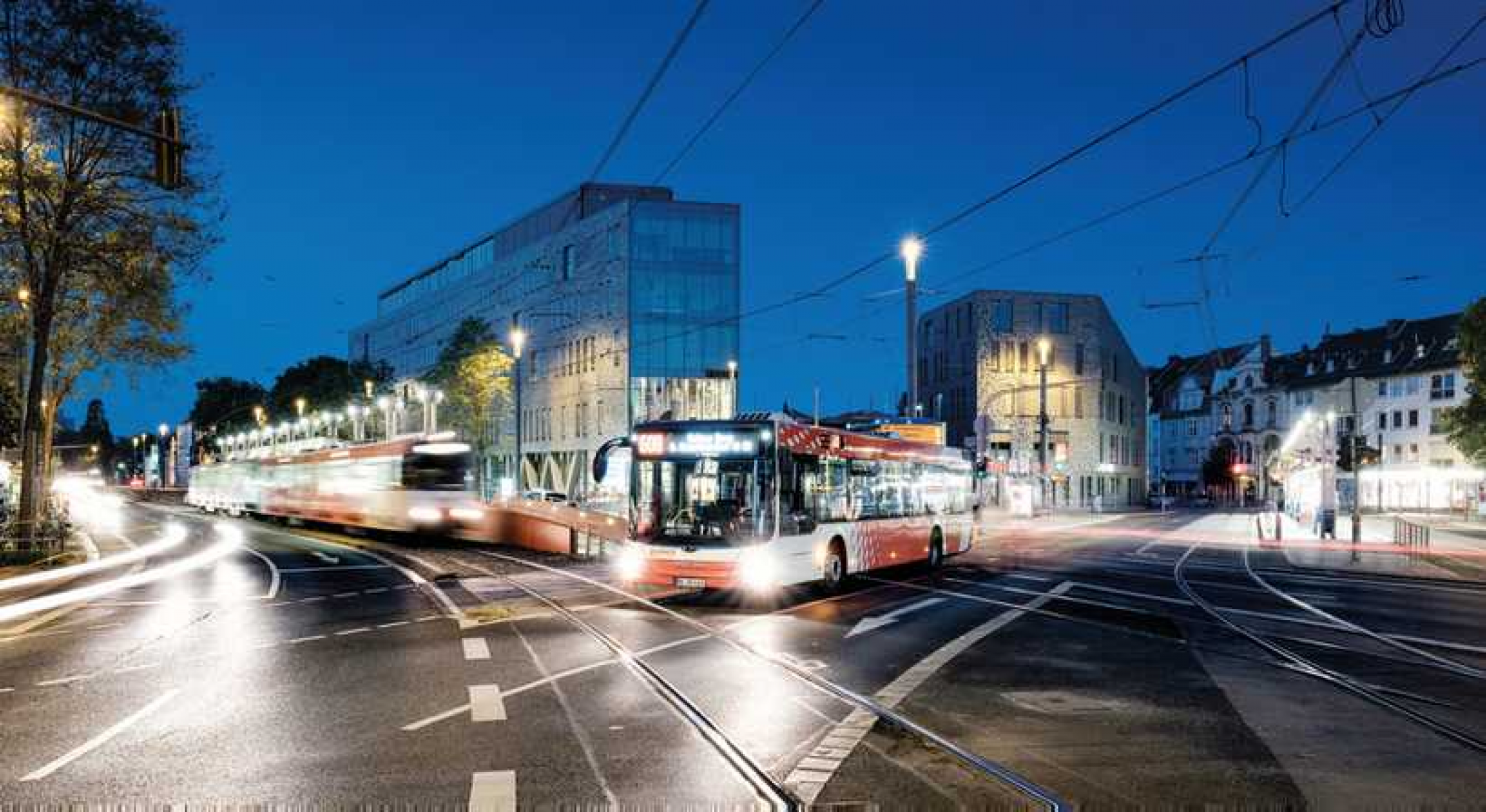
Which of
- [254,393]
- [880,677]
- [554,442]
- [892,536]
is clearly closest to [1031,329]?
[554,442]

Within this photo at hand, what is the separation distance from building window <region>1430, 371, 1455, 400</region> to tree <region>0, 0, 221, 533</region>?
89012mm

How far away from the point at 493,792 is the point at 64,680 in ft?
23.1

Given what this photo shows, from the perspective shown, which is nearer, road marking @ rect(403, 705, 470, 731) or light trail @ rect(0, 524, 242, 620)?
road marking @ rect(403, 705, 470, 731)

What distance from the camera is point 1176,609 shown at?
1819 centimetres

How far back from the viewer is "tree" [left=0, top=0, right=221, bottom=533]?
89.3 feet

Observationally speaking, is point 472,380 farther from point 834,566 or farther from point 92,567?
point 834,566

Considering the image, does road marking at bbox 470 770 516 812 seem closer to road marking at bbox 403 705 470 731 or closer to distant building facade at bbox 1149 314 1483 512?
road marking at bbox 403 705 470 731

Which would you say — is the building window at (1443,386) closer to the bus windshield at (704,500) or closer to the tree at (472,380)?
the tree at (472,380)

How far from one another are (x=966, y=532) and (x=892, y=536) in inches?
260

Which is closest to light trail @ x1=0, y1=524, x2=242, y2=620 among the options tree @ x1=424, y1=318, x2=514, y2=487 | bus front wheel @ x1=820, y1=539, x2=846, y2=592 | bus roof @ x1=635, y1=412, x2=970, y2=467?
bus roof @ x1=635, y1=412, x2=970, y2=467

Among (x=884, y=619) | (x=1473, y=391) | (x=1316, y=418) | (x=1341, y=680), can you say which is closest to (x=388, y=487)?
(x=884, y=619)

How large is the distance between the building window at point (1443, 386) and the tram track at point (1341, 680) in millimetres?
82565

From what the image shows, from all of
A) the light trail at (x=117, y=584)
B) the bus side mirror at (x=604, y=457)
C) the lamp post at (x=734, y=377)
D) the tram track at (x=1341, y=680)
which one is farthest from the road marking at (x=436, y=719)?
the lamp post at (x=734, y=377)

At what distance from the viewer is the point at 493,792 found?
7164 millimetres
